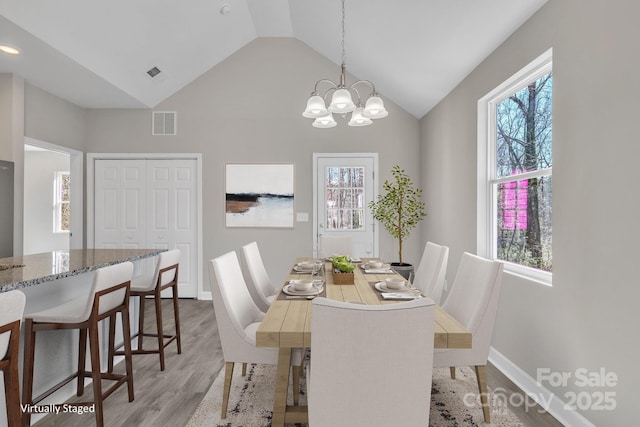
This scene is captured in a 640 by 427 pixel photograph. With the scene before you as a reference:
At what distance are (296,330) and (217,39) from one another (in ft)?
13.8

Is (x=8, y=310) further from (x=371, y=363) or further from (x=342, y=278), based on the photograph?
(x=342, y=278)

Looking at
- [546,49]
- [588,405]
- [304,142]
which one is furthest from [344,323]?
[304,142]

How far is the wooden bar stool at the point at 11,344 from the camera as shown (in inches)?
50.6

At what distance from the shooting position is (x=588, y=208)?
6.29 feet

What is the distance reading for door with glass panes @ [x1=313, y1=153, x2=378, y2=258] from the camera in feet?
16.5

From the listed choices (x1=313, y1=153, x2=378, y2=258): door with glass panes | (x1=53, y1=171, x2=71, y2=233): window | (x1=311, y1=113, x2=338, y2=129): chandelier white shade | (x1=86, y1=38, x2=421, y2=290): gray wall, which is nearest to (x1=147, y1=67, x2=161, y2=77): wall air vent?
(x1=86, y1=38, x2=421, y2=290): gray wall

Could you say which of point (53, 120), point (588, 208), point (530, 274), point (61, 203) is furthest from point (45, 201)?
point (588, 208)

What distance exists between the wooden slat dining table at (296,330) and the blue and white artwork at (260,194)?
2666 mm

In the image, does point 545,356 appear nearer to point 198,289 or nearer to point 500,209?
point 500,209

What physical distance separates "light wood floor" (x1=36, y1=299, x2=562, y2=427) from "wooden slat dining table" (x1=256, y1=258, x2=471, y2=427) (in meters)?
0.73

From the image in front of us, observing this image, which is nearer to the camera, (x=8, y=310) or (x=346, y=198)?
(x=8, y=310)

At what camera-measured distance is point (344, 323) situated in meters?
1.16

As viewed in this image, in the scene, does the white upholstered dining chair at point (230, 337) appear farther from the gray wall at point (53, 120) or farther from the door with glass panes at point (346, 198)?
the gray wall at point (53, 120)

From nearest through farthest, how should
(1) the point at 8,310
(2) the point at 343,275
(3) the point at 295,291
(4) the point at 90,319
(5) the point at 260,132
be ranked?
(1) the point at 8,310 < (4) the point at 90,319 < (3) the point at 295,291 < (2) the point at 343,275 < (5) the point at 260,132
